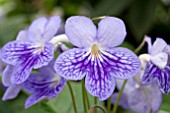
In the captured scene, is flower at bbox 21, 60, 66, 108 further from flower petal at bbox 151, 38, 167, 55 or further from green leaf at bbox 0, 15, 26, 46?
green leaf at bbox 0, 15, 26, 46

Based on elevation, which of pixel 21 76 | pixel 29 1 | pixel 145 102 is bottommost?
pixel 29 1

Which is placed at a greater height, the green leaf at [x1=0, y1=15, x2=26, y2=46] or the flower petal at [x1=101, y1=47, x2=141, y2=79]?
the flower petal at [x1=101, y1=47, x2=141, y2=79]

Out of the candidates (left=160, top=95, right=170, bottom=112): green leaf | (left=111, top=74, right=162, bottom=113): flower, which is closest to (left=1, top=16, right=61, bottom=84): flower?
(left=111, top=74, right=162, bottom=113): flower

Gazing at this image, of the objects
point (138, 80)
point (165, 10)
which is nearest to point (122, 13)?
point (165, 10)

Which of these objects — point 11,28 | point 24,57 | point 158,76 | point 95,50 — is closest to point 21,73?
point 24,57

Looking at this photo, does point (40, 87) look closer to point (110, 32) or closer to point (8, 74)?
point (8, 74)

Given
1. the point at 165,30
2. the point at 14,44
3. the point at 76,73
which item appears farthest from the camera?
the point at 165,30

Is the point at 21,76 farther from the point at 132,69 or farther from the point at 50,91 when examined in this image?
the point at 132,69

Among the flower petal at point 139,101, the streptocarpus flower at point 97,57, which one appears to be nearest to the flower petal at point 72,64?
the streptocarpus flower at point 97,57
